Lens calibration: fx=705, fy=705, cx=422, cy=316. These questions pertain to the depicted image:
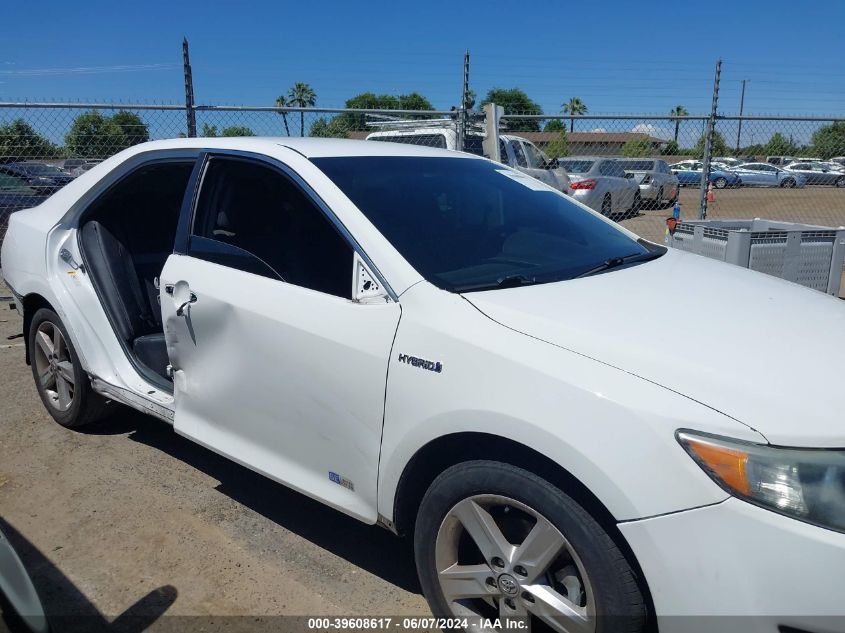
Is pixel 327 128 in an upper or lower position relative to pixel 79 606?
upper

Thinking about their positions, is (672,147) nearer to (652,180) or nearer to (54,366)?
(652,180)

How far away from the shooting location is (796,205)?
17.1 m

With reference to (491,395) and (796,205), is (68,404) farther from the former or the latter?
(796,205)

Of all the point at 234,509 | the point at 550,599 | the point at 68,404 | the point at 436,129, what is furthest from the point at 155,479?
the point at 436,129

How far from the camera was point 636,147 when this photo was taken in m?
17.9

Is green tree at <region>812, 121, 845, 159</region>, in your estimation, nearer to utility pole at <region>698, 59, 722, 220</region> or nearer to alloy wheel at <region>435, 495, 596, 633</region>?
utility pole at <region>698, 59, 722, 220</region>

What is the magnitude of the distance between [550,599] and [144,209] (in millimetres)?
3376

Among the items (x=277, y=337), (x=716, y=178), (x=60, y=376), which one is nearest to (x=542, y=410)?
(x=277, y=337)

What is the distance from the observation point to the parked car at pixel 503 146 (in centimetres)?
972

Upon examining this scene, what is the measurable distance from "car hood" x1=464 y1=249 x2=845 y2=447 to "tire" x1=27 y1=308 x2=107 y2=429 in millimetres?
2693

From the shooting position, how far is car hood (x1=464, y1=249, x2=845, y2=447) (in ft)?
6.03

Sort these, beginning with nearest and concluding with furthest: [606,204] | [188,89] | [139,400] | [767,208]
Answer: [139,400] → [188,89] → [606,204] → [767,208]

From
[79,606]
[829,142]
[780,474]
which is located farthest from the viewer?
[829,142]

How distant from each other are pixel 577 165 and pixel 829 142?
22.7 ft
